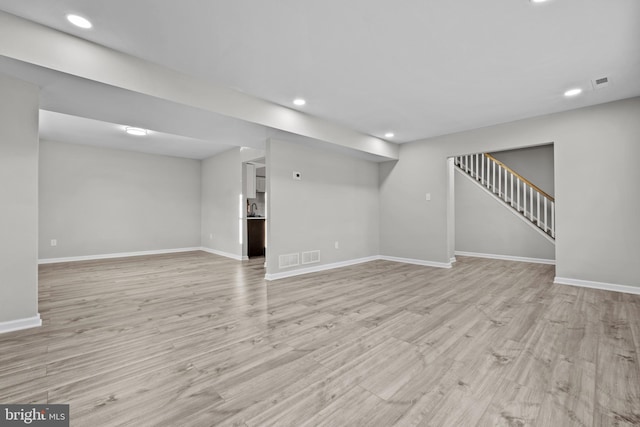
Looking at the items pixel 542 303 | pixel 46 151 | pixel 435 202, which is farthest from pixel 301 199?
pixel 46 151

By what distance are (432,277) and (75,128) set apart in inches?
265

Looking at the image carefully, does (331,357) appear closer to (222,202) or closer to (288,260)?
(288,260)

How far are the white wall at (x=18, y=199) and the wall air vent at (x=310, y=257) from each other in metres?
3.20

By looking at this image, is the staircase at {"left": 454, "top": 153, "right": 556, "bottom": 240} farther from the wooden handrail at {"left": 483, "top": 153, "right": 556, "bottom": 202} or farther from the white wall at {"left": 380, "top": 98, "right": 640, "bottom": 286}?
the white wall at {"left": 380, "top": 98, "right": 640, "bottom": 286}

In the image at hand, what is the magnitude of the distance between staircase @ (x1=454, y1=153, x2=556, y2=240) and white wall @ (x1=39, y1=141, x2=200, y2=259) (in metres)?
7.36

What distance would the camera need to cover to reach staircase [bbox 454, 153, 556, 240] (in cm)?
584

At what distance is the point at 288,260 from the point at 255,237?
2342 millimetres

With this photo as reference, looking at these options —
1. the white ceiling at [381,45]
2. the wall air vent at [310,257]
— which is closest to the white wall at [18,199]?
the white ceiling at [381,45]

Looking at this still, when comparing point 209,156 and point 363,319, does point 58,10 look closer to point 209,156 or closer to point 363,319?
point 363,319

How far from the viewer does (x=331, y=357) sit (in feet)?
6.31

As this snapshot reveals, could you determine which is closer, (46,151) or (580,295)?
(580,295)

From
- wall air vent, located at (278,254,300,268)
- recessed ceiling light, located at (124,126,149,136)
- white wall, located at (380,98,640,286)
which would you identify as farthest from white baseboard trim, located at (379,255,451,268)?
recessed ceiling light, located at (124,126,149,136)

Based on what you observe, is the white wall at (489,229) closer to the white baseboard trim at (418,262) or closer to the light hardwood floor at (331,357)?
the white baseboard trim at (418,262)

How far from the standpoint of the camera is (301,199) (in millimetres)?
4668
